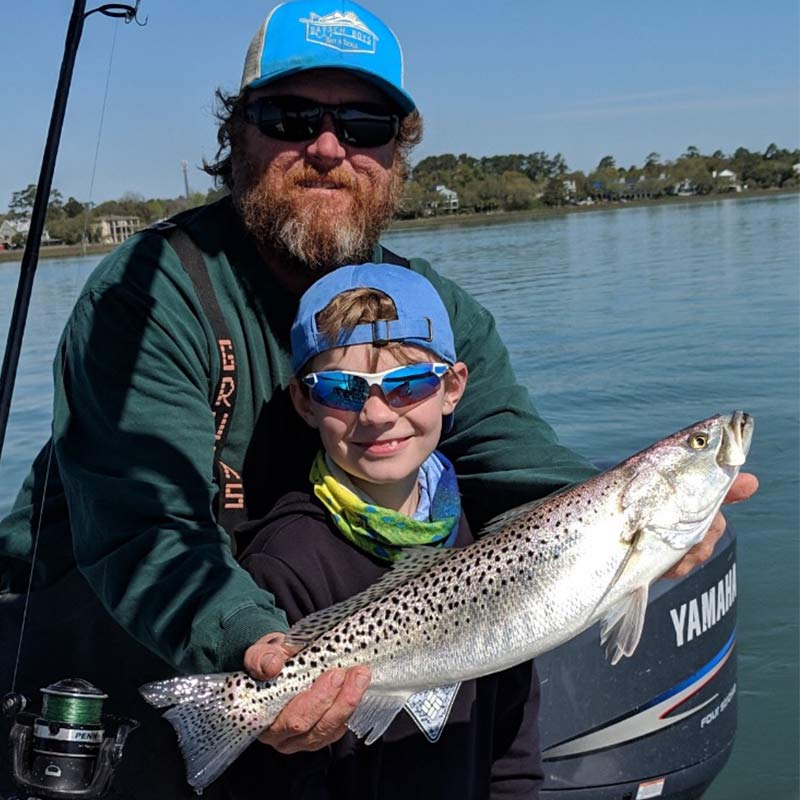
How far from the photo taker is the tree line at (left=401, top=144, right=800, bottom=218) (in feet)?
398

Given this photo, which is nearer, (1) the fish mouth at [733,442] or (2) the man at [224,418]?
(2) the man at [224,418]

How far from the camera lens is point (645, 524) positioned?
2.83 meters

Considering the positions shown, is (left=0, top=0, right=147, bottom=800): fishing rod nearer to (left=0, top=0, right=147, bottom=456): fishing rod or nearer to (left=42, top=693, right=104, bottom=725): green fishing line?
(left=42, top=693, right=104, bottom=725): green fishing line

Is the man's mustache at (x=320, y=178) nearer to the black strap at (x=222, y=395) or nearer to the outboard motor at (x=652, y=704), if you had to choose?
the black strap at (x=222, y=395)

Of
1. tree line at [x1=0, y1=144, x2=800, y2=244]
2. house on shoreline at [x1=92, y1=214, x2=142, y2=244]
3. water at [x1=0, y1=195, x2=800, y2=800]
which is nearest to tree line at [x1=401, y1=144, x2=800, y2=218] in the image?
tree line at [x1=0, y1=144, x2=800, y2=244]

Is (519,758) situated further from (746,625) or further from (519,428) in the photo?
(746,625)

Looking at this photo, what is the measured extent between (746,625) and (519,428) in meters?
4.21

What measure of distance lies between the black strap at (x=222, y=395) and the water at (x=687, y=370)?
1.33 meters

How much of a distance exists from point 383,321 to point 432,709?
1.06m

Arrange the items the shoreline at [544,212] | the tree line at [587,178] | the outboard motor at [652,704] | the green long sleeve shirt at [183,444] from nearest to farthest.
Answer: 1. the green long sleeve shirt at [183,444]
2. the outboard motor at [652,704]
3. the shoreline at [544,212]
4. the tree line at [587,178]

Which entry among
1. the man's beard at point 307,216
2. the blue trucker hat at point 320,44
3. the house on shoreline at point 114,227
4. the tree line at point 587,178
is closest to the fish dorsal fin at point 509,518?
the man's beard at point 307,216

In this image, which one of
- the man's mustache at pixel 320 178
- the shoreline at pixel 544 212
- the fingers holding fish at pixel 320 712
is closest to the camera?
the fingers holding fish at pixel 320 712

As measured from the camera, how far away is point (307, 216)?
3438mm

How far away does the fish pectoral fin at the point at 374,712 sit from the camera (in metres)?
2.80
